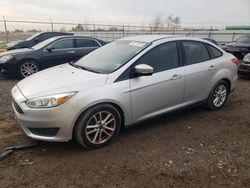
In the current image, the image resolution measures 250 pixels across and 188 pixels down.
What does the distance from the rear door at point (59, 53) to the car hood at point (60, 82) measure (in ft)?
15.0

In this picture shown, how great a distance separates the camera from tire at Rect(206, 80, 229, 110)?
4967 mm

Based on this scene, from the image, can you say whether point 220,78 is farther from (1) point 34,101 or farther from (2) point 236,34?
(2) point 236,34

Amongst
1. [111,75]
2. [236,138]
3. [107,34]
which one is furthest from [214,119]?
[107,34]

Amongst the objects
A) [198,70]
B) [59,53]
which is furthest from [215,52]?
[59,53]

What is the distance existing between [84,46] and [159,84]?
5940mm

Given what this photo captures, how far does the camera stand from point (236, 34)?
2247cm

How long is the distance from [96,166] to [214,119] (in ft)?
8.58

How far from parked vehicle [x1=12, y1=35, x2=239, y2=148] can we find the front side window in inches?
174

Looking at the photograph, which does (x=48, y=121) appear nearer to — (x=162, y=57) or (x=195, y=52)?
(x=162, y=57)

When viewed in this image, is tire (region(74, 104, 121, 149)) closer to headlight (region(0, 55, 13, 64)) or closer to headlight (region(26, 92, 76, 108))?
headlight (region(26, 92, 76, 108))

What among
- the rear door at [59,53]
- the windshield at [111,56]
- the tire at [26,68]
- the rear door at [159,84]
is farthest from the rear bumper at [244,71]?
the tire at [26,68]

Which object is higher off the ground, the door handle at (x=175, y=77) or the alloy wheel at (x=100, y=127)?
the door handle at (x=175, y=77)

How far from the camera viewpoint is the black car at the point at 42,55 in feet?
25.9

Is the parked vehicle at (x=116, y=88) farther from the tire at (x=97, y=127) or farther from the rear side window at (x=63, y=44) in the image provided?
the rear side window at (x=63, y=44)
